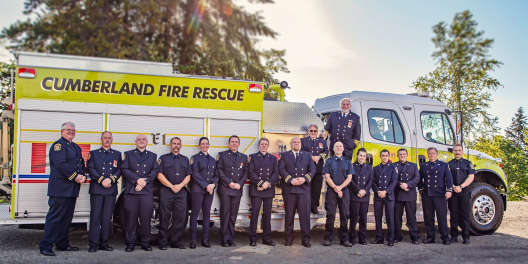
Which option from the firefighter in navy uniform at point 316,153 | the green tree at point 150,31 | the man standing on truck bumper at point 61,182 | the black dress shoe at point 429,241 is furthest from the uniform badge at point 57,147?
the green tree at point 150,31

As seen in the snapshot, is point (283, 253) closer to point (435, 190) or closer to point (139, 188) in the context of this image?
point (139, 188)

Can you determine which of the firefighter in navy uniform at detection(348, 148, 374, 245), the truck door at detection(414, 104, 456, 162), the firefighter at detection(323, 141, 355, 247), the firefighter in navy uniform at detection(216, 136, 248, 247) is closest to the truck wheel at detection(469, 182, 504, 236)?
the truck door at detection(414, 104, 456, 162)

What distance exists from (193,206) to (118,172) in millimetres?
1325

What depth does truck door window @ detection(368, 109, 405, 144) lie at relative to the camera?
343 inches

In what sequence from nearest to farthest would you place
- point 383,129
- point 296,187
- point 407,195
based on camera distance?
point 296,187 < point 407,195 < point 383,129

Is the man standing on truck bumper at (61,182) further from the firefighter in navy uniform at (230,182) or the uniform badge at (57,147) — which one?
the firefighter in navy uniform at (230,182)

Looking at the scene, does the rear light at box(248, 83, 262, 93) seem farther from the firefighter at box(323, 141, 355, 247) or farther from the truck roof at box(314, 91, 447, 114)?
the truck roof at box(314, 91, 447, 114)

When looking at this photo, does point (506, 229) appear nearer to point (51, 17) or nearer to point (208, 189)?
point (208, 189)

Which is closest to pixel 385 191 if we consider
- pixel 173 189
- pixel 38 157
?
pixel 173 189

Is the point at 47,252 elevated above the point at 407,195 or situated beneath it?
situated beneath

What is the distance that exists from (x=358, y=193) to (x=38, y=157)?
208 inches

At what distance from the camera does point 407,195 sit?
8016 mm

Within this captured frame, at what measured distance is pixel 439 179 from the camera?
808cm

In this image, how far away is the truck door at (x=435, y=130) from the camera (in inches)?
352
